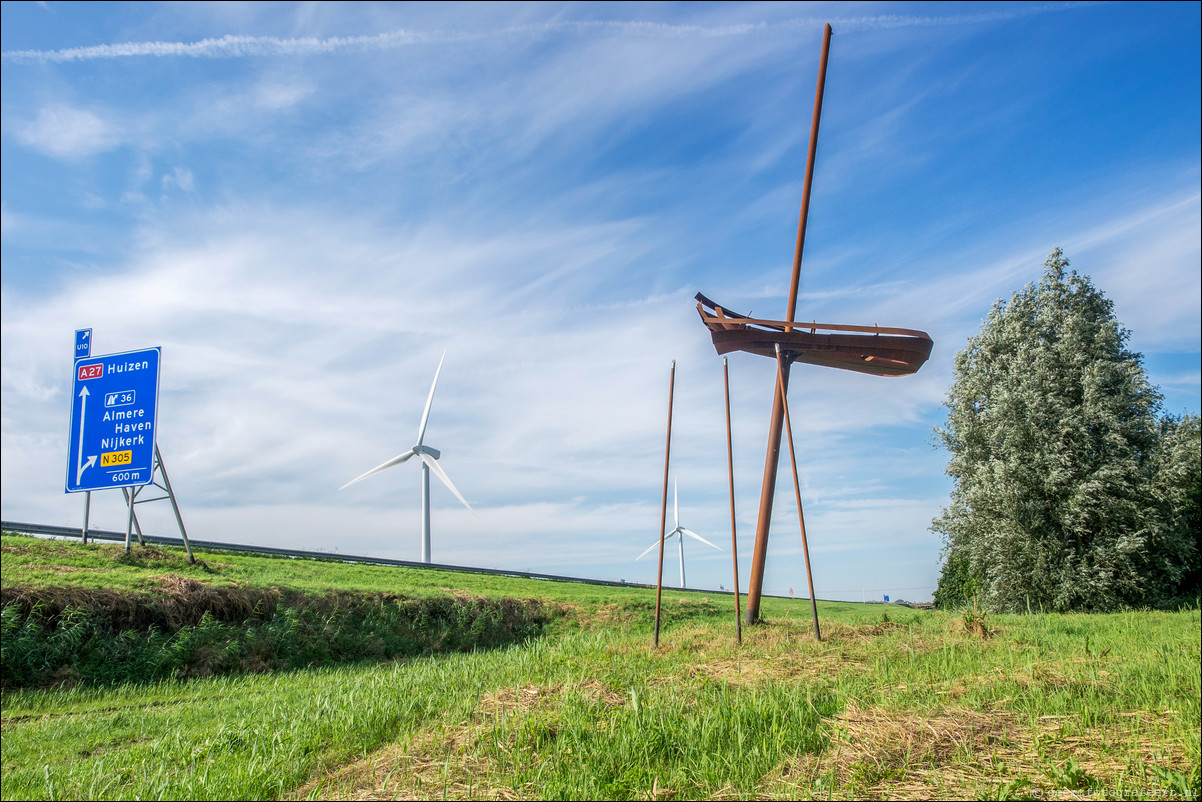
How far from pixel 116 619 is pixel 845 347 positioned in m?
15.6

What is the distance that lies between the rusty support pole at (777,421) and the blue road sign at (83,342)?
19633 millimetres

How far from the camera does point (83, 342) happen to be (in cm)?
2114

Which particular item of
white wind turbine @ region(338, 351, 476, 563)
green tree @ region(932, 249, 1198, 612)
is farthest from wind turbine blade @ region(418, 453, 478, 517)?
green tree @ region(932, 249, 1198, 612)

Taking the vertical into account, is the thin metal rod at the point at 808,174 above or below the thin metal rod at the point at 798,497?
above

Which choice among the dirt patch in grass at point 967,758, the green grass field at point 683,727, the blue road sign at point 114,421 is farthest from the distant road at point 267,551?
the dirt patch in grass at point 967,758

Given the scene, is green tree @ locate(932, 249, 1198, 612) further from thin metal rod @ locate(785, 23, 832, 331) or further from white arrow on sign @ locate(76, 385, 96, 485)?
white arrow on sign @ locate(76, 385, 96, 485)

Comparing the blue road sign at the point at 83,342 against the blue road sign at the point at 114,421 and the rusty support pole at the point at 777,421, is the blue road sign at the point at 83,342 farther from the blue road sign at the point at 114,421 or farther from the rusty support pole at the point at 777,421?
the rusty support pole at the point at 777,421

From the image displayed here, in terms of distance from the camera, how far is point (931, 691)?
7.59m

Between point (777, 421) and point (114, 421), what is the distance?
60.5 ft

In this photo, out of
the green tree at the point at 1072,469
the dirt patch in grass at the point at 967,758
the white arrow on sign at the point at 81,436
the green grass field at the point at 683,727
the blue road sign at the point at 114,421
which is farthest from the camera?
the green tree at the point at 1072,469

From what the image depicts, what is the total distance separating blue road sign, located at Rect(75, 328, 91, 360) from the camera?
68.9ft

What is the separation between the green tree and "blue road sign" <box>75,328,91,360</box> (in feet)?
94.5

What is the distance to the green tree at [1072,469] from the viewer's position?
76.8 ft

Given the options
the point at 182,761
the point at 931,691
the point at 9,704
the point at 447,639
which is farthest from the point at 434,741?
the point at 447,639
